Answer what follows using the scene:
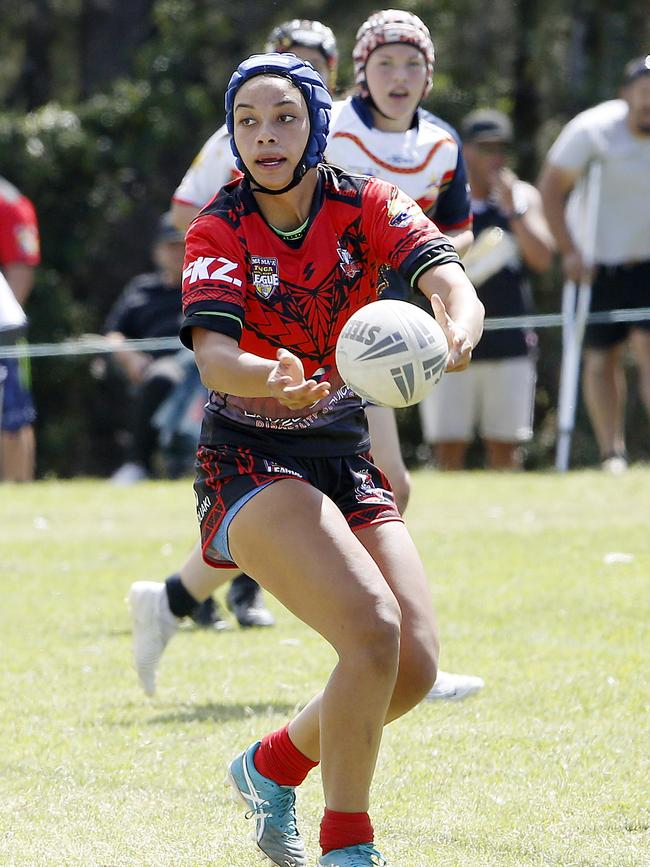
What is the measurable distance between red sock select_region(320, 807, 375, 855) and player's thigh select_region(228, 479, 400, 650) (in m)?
0.40

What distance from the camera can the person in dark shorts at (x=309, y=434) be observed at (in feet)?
11.8

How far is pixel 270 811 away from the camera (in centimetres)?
390

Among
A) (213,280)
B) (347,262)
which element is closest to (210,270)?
(213,280)

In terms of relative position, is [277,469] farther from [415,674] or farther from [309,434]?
[415,674]

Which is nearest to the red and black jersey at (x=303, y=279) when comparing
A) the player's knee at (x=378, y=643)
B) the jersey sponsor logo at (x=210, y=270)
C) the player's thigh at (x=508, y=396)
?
the jersey sponsor logo at (x=210, y=270)

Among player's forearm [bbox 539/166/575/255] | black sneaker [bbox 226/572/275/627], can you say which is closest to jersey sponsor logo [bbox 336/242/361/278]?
black sneaker [bbox 226/572/275/627]

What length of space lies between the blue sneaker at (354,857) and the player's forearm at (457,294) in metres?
1.25

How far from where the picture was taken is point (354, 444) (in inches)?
157

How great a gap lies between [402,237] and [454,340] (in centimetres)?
43

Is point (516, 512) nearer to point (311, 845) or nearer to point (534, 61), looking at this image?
point (311, 845)

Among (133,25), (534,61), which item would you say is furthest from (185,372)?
(133,25)

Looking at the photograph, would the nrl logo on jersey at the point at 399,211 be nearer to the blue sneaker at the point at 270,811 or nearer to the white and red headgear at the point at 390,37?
the blue sneaker at the point at 270,811

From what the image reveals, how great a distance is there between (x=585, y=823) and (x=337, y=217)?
1.77 meters

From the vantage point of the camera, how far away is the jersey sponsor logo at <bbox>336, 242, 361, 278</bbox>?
3.95m
